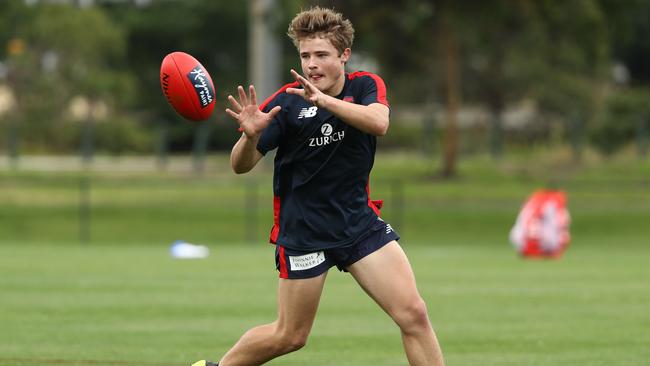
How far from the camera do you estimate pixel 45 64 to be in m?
58.1

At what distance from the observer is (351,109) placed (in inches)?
280

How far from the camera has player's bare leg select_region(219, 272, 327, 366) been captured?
7.55 m

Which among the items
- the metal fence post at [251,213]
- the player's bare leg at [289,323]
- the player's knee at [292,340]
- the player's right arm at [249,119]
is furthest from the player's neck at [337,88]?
the metal fence post at [251,213]

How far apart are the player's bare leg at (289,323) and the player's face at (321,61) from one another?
114cm

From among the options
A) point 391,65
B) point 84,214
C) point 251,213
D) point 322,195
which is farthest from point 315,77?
point 391,65

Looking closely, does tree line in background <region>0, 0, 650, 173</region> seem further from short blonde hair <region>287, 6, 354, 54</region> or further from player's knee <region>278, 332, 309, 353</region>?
player's knee <region>278, 332, 309, 353</region>

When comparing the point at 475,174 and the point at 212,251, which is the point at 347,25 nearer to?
the point at 212,251

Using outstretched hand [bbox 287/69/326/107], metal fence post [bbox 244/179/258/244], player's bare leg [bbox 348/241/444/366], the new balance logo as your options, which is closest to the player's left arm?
outstretched hand [bbox 287/69/326/107]

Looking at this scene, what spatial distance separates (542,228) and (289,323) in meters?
16.0

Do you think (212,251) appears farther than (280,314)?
Yes

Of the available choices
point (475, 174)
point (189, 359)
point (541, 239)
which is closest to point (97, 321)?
point (189, 359)

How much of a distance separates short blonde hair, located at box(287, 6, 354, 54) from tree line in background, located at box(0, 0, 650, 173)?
25651 millimetres

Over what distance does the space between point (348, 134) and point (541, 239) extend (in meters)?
16.4

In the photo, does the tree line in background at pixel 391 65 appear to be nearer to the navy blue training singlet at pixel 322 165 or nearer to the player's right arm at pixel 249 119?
the navy blue training singlet at pixel 322 165
